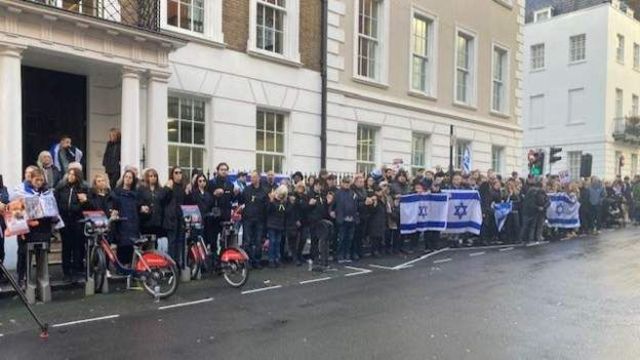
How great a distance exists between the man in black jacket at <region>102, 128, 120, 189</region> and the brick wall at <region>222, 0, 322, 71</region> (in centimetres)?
408

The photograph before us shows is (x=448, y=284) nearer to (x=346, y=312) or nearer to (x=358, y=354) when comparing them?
(x=346, y=312)

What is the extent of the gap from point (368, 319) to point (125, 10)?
8306mm

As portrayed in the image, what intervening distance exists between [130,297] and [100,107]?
5.46m

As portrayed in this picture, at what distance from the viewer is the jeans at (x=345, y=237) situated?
12727 mm

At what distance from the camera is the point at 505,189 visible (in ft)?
54.9

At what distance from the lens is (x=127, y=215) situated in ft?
31.1

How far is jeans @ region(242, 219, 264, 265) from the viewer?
11539mm

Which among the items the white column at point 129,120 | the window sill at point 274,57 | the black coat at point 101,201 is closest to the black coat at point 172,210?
the black coat at point 101,201

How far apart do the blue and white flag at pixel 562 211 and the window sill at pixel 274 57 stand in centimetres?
856

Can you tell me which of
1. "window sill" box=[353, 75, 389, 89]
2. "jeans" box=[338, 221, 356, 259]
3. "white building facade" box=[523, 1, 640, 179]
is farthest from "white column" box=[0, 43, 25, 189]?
"white building facade" box=[523, 1, 640, 179]

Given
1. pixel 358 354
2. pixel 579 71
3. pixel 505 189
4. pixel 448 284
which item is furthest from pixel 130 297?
pixel 579 71

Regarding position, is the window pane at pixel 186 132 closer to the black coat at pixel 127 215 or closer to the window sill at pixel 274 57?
the window sill at pixel 274 57

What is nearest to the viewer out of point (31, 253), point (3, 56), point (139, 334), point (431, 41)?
point (139, 334)

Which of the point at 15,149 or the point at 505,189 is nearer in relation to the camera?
the point at 15,149
